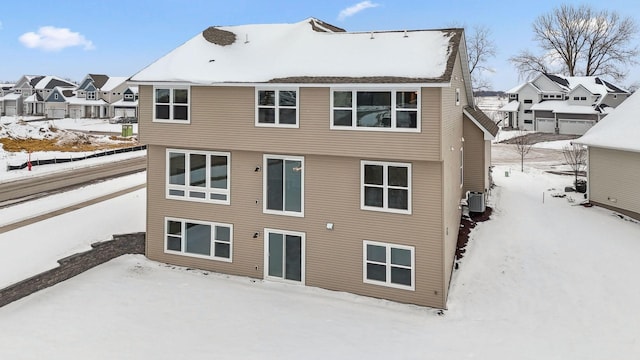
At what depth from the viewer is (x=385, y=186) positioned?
43.7ft

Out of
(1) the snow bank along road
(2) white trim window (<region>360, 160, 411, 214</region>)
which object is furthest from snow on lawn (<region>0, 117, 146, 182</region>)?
(2) white trim window (<region>360, 160, 411, 214</region>)

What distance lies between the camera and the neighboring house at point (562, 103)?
49000mm

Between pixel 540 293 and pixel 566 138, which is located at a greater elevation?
pixel 566 138

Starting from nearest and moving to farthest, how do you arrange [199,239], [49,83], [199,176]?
[199,176] → [199,239] → [49,83]

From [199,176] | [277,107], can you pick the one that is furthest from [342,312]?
[199,176]

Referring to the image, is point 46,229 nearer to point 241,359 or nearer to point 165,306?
point 165,306

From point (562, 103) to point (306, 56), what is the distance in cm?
4788

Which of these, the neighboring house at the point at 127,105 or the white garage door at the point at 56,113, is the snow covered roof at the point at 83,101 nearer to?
the white garage door at the point at 56,113

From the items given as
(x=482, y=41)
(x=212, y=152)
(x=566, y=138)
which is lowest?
(x=212, y=152)

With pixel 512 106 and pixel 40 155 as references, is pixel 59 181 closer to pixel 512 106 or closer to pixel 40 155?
pixel 40 155

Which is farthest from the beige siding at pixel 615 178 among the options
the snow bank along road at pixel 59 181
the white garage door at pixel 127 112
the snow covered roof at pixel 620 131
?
the white garage door at pixel 127 112

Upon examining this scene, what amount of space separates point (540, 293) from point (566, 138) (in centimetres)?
3888

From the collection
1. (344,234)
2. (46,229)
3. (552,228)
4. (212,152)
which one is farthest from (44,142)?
(552,228)

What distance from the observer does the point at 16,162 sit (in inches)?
1107
